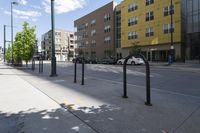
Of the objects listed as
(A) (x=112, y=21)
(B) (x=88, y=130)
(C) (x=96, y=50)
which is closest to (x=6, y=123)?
(B) (x=88, y=130)

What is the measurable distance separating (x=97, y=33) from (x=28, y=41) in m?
39.1

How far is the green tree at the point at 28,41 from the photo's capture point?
26.5 meters

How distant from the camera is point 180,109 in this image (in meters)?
5.66

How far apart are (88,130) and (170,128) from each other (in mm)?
1635

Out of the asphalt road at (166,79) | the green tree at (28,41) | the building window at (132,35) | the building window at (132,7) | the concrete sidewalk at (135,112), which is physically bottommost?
the concrete sidewalk at (135,112)

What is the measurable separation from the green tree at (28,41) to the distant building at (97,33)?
101 feet

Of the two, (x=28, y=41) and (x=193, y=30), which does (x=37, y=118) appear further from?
(x=193, y=30)

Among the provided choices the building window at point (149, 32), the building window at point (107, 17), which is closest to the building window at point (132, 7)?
the building window at point (149, 32)

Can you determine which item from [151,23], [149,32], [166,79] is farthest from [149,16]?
[166,79]

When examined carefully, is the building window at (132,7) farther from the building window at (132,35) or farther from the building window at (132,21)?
the building window at (132,35)

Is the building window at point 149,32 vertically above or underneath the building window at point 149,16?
underneath

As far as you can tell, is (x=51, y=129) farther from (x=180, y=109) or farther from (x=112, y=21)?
(x=112, y=21)

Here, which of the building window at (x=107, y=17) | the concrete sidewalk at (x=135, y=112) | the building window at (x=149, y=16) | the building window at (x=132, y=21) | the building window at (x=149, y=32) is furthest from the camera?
the building window at (x=107, y=17)

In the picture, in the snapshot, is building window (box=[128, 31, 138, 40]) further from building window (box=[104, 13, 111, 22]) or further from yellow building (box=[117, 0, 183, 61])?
building window (box=[104, 13, 111, 22])
